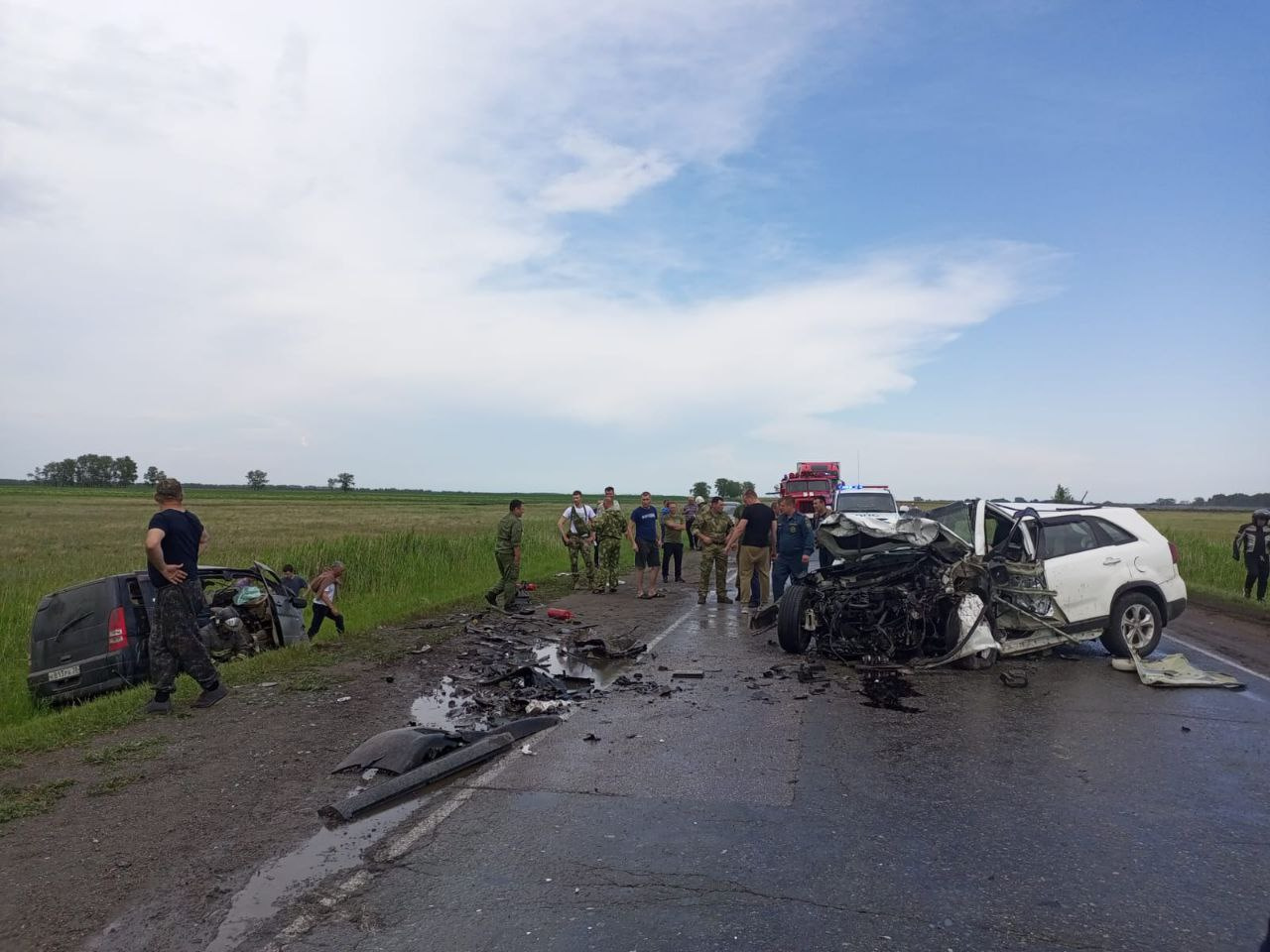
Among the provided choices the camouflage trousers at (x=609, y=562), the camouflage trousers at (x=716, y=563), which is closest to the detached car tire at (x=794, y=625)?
the camouflage trousers at (x=716, y=563)

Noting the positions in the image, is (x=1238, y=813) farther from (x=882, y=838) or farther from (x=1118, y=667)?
(x=1118, y=667)

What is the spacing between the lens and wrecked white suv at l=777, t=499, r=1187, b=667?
9398 millimetres

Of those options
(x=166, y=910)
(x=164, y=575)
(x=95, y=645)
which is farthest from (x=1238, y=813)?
(x=95, y=645)

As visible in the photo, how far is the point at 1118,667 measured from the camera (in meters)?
9.16

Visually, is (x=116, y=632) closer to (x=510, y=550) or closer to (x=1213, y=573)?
(x=510, y=550)

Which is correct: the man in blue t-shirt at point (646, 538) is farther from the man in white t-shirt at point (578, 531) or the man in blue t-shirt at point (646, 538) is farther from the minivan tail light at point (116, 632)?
the minivan tail light at point (116, 632)

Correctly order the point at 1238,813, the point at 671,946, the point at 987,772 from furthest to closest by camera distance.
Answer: the point at 987,772 < the point at 1238,813 < the point at 671,946

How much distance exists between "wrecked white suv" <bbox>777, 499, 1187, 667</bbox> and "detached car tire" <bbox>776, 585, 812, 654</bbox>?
0.04 feet

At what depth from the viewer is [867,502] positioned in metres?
23.4

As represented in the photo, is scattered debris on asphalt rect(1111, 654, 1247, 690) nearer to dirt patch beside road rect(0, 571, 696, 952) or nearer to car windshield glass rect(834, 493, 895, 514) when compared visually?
dirt patch beside road rect(0, 571, 696, 952)

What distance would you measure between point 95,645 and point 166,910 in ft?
19.3

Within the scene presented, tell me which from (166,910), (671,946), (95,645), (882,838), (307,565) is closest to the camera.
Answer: (671,946)

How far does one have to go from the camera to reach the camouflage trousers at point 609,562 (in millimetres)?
16859

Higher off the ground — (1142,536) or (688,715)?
(1142,536)
